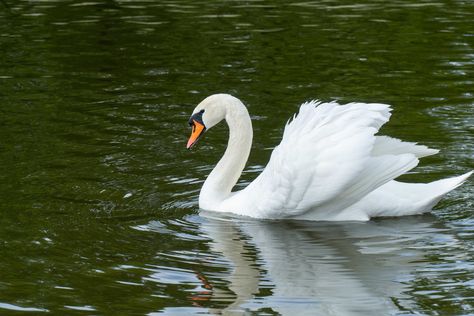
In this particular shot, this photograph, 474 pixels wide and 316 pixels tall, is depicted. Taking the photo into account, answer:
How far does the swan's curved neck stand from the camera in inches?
423

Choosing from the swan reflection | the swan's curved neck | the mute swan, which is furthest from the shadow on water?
the swan's curved neck

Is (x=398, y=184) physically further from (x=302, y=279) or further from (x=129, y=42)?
(x=129, y=42)

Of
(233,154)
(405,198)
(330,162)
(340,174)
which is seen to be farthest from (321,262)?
(233,154)

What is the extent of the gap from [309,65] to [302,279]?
9.53 metres

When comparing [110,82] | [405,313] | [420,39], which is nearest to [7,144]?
[110,82]

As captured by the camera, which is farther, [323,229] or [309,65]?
[309,65]

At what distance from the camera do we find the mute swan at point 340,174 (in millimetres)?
9578

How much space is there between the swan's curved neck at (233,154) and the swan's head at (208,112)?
0.05m

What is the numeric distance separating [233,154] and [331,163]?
1534mm

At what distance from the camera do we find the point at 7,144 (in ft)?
42.3

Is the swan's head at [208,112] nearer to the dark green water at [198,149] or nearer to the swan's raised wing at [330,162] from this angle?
the dark green water at [198,149]

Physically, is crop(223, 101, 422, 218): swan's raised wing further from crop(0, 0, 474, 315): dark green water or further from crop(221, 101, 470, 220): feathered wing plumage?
crop(0, 0, 474, 315): dark green water

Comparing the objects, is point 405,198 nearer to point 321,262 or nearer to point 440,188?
point 440,188

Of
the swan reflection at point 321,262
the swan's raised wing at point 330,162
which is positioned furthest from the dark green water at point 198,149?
the swan's raised wing at point 330,162
